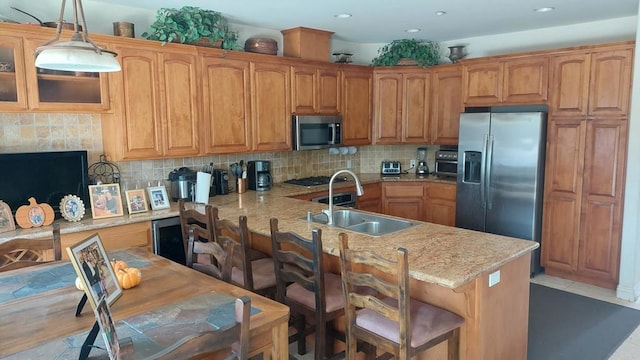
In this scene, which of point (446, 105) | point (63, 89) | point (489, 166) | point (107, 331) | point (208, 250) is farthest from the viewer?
point (446, 105)

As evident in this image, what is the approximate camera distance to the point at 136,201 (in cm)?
380

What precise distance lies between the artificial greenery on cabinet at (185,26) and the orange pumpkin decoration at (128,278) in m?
2.33

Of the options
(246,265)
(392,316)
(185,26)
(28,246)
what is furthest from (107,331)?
(185,26)

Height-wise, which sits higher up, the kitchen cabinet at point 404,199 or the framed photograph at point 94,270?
the framed photograph at point 94,270

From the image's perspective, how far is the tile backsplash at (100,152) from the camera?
3492mm

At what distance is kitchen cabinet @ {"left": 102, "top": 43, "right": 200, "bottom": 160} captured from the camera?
12.1 feet

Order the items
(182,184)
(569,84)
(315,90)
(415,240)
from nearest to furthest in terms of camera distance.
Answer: (415,240), (182,184), (569,84), (315,90)

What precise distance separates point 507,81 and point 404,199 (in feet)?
5.82

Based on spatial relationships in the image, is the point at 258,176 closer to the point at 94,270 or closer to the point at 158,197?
the point at 158,197

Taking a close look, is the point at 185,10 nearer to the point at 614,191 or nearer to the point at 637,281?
the point at 614,191

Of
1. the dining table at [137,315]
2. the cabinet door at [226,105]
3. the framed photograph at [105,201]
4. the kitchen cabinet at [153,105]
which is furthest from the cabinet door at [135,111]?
the dining table at [137,315]

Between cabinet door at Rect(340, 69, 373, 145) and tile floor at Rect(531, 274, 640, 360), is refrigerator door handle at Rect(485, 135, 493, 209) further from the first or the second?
cabinet door at Rect(340, 69, 373, 145)

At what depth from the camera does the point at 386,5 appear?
4.02 m

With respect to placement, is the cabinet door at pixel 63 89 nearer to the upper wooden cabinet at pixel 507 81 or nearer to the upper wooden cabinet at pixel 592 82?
the upper wooden cabinet at pixel 507 81
